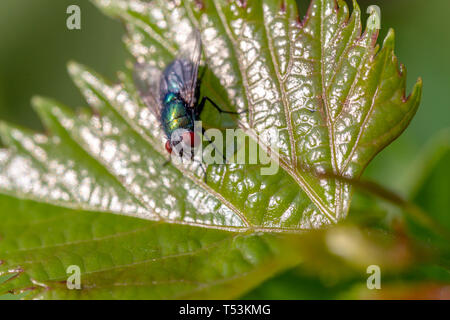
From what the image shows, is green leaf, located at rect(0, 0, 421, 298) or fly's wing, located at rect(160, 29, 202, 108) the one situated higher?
fly's wing, located at rect(160, 29, 202, 108)

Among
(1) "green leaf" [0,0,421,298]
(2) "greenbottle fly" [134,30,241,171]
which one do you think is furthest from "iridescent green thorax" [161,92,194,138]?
(1) "green leaf" [0,0,421,298]

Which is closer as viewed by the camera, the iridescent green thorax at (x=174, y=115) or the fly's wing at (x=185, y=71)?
the fly's wing at (x=185, y=71)

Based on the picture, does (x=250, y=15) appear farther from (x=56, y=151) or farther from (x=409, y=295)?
(x=409, y=295)

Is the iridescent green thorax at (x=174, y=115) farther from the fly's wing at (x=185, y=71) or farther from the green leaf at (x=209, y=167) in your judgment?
the green leaf at (x=209, y=167)

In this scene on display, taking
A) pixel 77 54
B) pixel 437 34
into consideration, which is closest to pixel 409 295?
pixel 437 34

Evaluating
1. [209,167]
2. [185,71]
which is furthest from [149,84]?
[209,167]

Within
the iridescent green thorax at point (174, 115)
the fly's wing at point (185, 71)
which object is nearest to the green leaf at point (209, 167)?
the fly's wing at point (185, 71)

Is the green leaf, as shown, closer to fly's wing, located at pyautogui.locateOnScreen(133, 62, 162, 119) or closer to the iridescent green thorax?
fly's wing, located at pyautogui.locateOnScreen(133, 62, 162, 119)

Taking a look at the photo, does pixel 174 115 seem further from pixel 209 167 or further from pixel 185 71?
pixel 209 167
